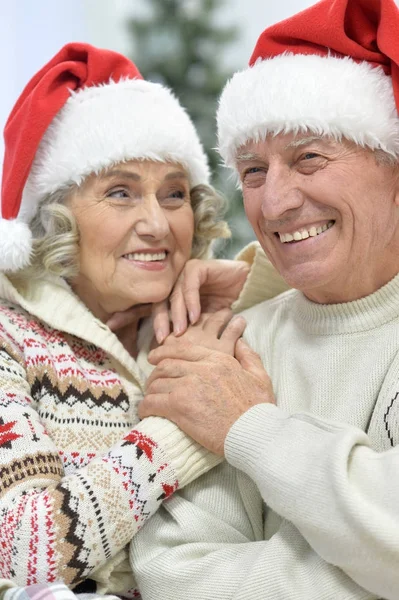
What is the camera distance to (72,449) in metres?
1.61

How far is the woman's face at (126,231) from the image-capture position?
1.81 m

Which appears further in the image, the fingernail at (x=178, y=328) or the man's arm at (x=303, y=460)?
the fingernail at (x=178, y=328)

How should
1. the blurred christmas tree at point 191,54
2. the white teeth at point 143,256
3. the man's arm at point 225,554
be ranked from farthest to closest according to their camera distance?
the blurred christmas tree at point 191,54 → the white teeth at point 143,256 → the man's arm at point 225,554

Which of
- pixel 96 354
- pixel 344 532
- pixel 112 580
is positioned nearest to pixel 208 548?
pixel 112 580

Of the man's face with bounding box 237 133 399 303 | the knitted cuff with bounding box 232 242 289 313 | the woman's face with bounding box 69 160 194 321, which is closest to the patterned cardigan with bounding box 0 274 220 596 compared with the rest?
the woman's face with bounding box 69 160 194 321

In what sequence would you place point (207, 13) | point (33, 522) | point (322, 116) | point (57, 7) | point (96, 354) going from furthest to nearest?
1. point (57, 7)
2. point (207, 13)
3. point (96, 354)
4. point (322, 116)
5. point (33, 522)

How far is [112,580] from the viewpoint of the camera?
1530 mm

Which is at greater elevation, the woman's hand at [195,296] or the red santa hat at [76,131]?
the red santa hat at [76,131]

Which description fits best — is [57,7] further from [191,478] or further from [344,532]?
[344,532]

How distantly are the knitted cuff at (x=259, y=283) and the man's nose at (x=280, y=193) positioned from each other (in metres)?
0.38

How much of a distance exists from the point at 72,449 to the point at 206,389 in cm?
35

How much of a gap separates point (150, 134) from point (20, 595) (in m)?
1.11

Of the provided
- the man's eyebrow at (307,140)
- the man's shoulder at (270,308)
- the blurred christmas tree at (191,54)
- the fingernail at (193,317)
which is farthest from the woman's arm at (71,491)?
the blurred christmas tree at (191,54)

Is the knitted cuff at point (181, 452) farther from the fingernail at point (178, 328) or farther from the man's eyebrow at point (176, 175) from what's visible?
the man's eyebrow at point (176, 175)
